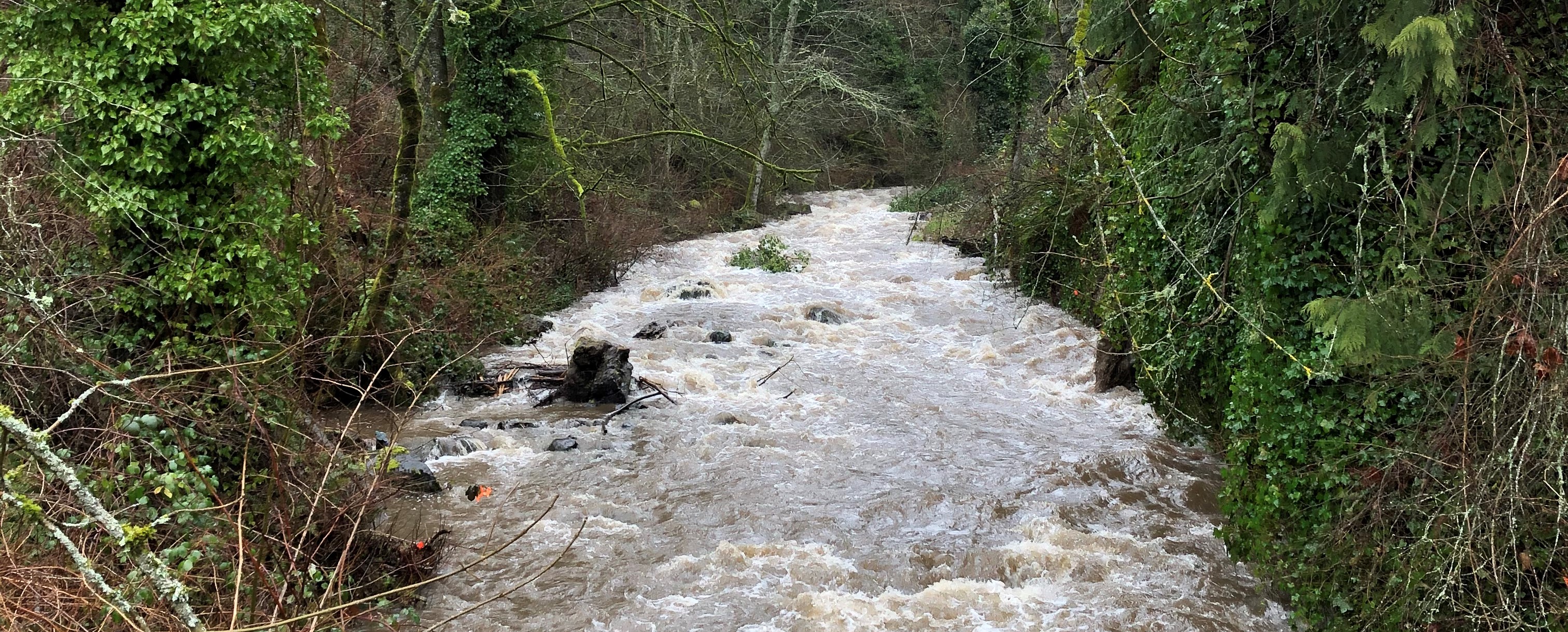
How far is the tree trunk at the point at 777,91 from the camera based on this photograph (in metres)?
25.2

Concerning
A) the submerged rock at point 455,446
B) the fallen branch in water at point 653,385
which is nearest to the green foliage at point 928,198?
the fallen branch in water at point 653,385

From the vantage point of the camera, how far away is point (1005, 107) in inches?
1120

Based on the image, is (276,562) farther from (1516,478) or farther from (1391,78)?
(1391,78)

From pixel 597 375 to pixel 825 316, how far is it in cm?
538

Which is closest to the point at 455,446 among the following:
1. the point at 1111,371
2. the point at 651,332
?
the point at 651,332

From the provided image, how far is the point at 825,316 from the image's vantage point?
49.5ft

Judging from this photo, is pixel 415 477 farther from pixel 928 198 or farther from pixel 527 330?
pixel 928 198

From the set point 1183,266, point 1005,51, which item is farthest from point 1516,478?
point 1005,51

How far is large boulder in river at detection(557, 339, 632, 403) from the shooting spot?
10523 millimetres

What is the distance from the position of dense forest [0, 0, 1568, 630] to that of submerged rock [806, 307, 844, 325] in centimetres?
598

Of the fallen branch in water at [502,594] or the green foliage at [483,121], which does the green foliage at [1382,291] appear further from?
the green foliage at [483,121]

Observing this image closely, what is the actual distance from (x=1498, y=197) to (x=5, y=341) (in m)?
7.80

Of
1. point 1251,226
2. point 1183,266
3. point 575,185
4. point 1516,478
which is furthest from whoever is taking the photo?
point 575,185

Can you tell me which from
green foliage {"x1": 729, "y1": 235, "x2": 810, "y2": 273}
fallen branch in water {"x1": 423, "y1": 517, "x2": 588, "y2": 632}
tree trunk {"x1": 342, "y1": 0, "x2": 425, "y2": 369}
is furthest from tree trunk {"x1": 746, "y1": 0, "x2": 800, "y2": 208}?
fallen branch in water {"x1": 423, "y1": 517, "x2": 588, "y2": 632}
